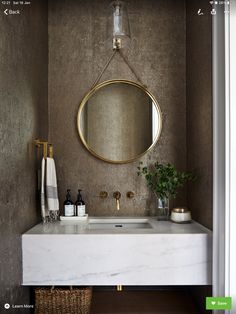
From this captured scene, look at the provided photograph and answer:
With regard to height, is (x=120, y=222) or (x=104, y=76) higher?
(x=104, y=76)

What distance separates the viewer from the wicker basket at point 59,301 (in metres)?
1.80

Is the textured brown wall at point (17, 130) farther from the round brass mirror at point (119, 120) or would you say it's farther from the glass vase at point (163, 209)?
the glass vase at point (163, 209)

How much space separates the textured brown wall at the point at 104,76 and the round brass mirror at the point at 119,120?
0.22ft

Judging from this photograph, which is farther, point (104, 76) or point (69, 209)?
point (104, 76)

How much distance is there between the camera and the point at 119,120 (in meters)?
2.34

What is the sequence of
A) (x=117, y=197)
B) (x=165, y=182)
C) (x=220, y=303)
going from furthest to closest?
(x=117, y=197) < (x=165, y=182) < (x=220, y=303)

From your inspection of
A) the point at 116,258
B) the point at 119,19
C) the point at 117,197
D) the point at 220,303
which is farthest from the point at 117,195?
the point at 119,19

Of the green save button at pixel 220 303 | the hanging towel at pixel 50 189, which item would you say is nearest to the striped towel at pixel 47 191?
the hanging towel at pixel 50 189

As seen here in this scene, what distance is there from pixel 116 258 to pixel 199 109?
107cm

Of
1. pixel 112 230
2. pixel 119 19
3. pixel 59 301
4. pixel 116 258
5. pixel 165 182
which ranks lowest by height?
pixel 59 301

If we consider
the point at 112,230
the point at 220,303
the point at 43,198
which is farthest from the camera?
the point at 43,198

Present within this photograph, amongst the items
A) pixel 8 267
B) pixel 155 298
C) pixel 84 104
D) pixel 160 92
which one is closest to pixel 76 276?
pixel 8 267

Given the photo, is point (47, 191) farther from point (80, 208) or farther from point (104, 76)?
point (104, 76)

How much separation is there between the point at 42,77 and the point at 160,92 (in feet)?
2.85
